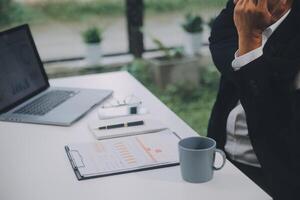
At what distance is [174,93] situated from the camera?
12.0 feet

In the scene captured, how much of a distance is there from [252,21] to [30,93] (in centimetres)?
88

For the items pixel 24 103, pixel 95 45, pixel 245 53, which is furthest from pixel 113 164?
pixel 95 45

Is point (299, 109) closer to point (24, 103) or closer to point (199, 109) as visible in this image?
point (24, 103)

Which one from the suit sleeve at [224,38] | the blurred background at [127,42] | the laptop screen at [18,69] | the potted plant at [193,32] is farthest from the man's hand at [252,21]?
the potted plant at [193,32]

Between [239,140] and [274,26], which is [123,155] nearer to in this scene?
[239,140]

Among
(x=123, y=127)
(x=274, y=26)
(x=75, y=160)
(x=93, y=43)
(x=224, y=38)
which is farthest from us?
(x=93, y=43)

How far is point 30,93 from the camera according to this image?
176 cm

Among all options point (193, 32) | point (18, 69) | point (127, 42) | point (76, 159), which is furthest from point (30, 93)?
point (193, 32)

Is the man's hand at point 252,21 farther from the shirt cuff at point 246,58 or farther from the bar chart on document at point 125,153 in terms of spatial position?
the bar chart on document at point 125,153

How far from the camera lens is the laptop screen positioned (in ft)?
5.42

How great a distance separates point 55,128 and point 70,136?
0.09 metres

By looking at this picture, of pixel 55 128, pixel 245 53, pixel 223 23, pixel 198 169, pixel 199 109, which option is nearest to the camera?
pixel 198 169

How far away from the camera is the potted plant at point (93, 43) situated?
3674 mm

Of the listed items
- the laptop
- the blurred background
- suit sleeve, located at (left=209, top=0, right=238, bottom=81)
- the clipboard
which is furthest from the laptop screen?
the blurred background
